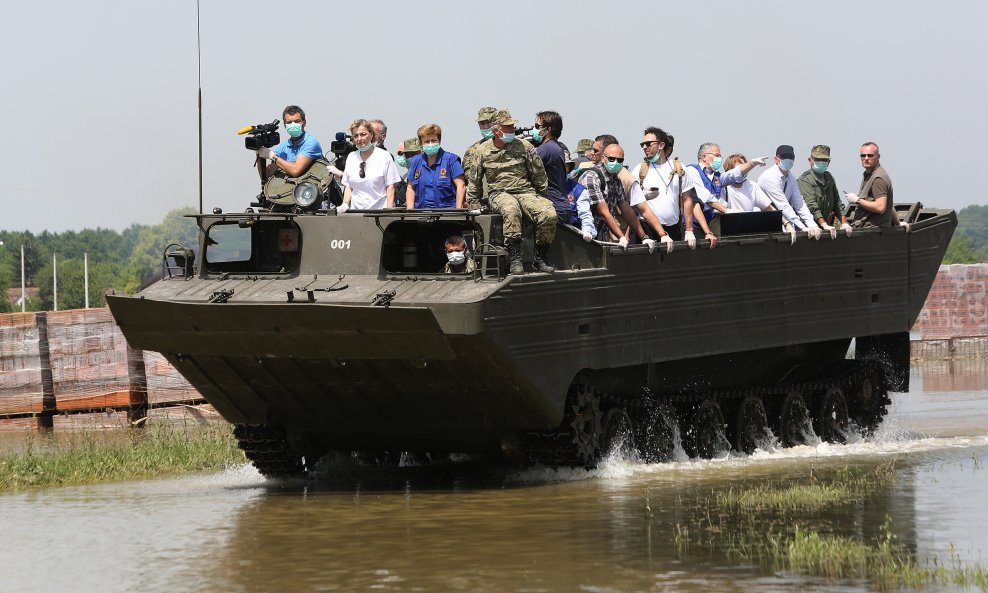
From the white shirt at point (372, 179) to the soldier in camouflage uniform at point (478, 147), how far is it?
82 cm

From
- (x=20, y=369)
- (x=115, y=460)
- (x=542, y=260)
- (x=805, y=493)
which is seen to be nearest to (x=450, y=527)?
(x=805, y=493)

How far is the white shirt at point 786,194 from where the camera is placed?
1800cm

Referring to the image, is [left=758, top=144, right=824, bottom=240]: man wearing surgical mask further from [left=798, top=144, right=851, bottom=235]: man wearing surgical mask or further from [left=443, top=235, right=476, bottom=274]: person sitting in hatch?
[left=443, top=235, right=476, bottom=274]: person sitting in hatch

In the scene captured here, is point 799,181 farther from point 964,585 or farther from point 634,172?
point 964,585

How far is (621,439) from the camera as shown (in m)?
15.9

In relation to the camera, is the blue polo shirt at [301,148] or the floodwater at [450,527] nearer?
the floodwater at [450,527]

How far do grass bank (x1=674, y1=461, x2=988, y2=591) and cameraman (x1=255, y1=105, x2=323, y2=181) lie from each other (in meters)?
4.83

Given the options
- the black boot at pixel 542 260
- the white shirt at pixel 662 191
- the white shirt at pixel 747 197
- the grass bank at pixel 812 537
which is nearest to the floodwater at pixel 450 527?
the grass bank at pixel 812 537

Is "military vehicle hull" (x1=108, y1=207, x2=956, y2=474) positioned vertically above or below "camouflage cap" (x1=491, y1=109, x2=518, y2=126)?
below

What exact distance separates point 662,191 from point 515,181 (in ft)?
8.02

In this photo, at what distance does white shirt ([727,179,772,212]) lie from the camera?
59.1 ft

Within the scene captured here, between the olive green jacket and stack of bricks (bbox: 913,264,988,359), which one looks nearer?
the olive green jacket

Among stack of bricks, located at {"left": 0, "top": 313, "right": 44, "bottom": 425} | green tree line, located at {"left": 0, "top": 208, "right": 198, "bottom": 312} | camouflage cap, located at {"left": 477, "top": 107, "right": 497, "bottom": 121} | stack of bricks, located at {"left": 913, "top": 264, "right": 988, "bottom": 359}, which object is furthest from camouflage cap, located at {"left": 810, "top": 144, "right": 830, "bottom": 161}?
green tree line, located at {"left": 0, "top": 208, "right": 198, "bottom": 312}

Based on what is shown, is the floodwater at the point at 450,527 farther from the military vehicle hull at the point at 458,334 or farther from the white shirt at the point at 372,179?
the white shirt at the point at 372,179
